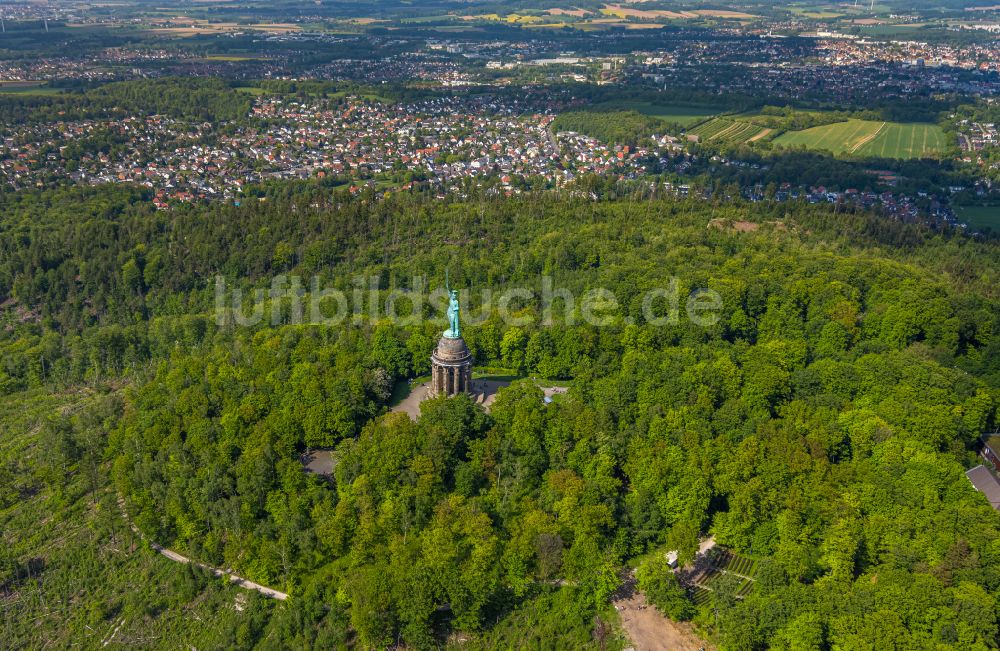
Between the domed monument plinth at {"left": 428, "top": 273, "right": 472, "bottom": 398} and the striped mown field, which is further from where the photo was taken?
the striped mown field

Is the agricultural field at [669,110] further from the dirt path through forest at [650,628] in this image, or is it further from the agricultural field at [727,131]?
the dirt path through forest at [650,628]

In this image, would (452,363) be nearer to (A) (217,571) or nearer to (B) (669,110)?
(A) (217,571)

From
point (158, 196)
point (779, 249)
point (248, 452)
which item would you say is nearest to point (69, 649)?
point (248, 452)

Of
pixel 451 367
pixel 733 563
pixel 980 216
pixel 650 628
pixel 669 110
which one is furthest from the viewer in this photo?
pixel 669 110

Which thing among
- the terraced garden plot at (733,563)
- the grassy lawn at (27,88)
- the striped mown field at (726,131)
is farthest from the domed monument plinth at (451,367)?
the grassy lawn at (27,88)

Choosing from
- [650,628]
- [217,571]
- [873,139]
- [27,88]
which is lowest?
[217,571]

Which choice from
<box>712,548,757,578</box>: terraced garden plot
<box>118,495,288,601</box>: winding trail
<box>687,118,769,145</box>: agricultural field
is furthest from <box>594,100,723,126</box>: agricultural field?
<box>118,495,288,601</box>: winding trail

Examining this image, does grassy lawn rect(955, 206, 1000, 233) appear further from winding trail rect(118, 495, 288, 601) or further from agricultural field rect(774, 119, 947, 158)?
winding trail rect(118, 495, 288, 601)

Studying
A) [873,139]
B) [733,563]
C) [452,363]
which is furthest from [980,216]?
[452,363]

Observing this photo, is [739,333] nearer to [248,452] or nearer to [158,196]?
[248,452]
